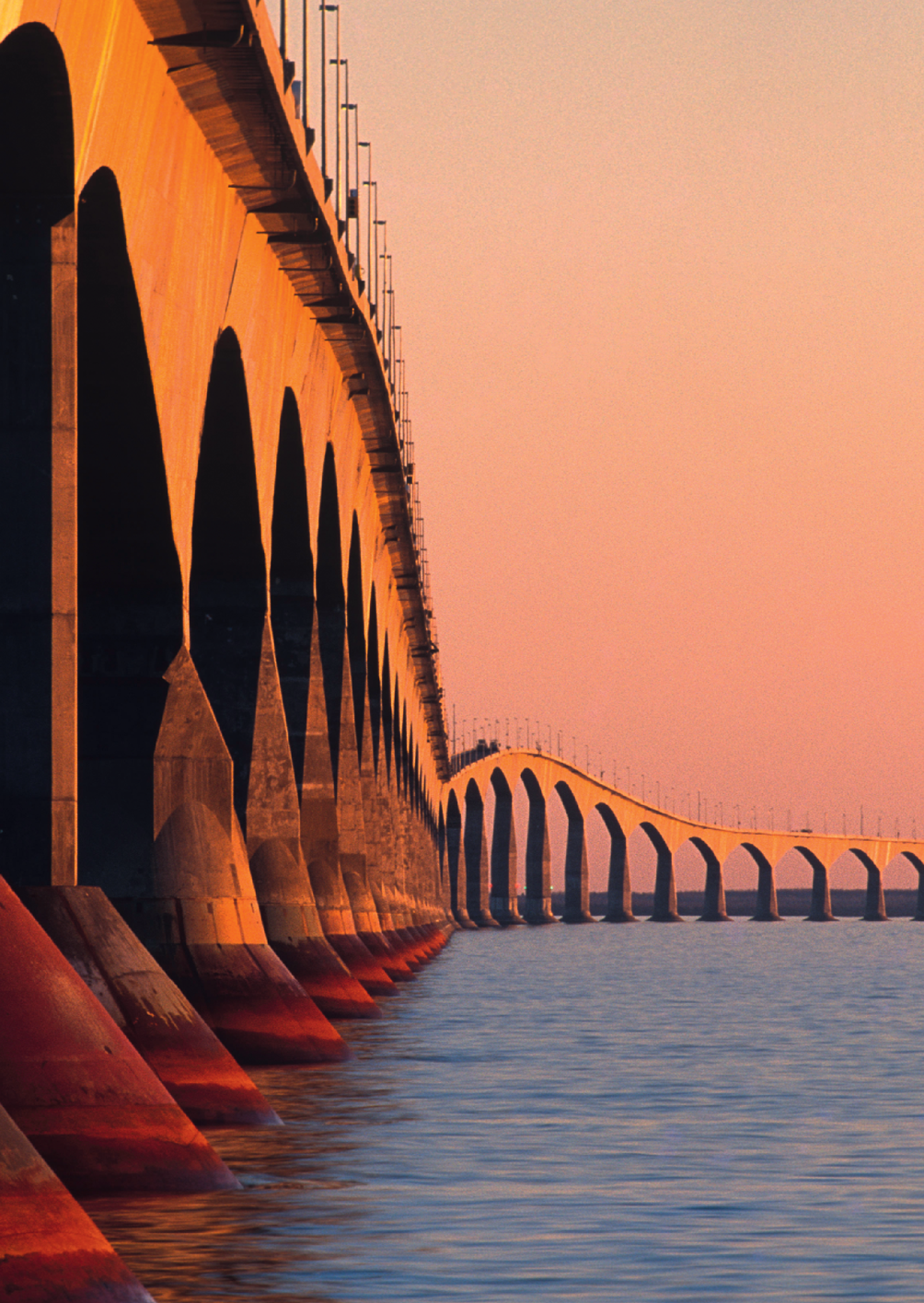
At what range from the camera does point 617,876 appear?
170 metres

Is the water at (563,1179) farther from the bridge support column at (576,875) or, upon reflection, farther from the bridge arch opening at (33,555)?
the bridge support column at (576,875)

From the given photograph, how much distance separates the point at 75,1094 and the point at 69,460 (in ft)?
16.4

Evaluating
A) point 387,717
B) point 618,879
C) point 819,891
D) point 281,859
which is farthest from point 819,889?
point 281,859

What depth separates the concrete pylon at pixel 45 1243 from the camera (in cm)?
779

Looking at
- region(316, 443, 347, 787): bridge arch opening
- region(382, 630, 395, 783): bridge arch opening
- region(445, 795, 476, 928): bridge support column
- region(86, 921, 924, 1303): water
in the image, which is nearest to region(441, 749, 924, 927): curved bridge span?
region(445, 795, 476, 928): bridge support column

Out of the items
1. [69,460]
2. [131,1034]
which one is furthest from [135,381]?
[131,1034]

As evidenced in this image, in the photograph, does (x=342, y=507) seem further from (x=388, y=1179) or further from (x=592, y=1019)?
(x=388, y=1179)

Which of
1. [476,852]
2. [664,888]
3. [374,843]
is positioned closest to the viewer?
[374,843]

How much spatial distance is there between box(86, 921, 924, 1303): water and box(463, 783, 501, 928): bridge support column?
124 m

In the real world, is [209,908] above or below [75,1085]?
above

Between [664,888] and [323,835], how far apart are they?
482ft

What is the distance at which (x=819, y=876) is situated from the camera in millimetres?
193875

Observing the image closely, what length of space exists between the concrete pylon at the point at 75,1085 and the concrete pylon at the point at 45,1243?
1.81 meters

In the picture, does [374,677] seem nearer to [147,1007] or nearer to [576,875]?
[147,1007]
